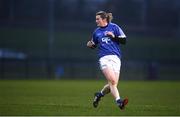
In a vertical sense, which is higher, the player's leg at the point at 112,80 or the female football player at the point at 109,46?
the female football player at the point at 109,46

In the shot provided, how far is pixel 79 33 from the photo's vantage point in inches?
2334

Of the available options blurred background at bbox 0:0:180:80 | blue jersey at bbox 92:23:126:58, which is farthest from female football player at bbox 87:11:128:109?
blurred background at bbox 0:0:180:80

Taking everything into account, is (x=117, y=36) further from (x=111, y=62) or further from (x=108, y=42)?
(x=111, y=62)

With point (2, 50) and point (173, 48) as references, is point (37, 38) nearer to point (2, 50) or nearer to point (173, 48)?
→ point (2, 50)

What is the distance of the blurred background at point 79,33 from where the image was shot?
4916 cm

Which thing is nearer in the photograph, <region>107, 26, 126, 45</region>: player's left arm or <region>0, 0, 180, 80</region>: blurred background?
<region>107, 26, 126, 45</region>: player's left arm

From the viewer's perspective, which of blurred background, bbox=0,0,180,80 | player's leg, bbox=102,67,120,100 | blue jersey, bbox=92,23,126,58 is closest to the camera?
player's leg, bbox=102,67,120,100

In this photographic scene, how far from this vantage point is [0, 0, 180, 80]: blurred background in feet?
161

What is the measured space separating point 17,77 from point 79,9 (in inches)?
654

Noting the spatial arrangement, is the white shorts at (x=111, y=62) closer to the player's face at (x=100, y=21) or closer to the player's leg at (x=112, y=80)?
the player's leg at (x=112, y=80)

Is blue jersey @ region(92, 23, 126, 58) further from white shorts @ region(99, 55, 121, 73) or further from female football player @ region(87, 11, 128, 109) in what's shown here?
white shorts @ region(99, 55, 121, 73)

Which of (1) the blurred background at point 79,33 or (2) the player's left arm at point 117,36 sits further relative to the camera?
(1) the blurred background at point 79,33

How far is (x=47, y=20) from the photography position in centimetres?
6006

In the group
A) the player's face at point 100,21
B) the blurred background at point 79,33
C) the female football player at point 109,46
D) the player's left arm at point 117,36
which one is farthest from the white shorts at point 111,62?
the blurred background at point 79,33
